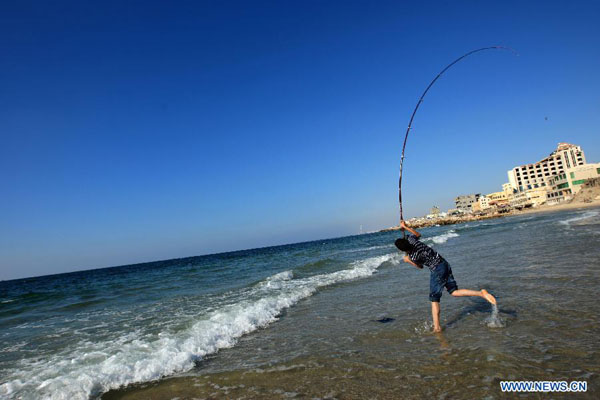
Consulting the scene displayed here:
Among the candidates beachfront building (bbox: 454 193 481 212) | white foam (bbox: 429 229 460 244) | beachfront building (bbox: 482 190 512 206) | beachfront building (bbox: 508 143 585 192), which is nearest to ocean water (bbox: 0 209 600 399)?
white foam (bbox: 429 229 460 244)

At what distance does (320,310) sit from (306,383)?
4153mm

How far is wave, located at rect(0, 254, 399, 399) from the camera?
471 centimetres

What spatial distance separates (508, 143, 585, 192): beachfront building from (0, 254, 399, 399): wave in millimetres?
98723

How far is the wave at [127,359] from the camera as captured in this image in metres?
4.71

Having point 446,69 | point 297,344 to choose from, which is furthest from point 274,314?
point 446,69

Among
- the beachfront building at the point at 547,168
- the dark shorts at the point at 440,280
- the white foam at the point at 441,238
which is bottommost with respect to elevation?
the white foam at the point at 441,238

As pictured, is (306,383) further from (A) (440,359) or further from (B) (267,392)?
(A) (440,359)

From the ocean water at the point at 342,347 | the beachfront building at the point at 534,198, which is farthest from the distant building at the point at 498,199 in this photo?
the ocean water at the point at 342,347

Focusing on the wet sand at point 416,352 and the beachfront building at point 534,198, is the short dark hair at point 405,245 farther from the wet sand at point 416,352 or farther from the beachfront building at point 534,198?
the beachfront building at point 534,198

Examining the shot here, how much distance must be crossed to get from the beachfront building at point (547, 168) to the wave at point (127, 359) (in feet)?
324

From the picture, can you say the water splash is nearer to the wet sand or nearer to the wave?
the wet sand

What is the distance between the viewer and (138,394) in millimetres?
4359

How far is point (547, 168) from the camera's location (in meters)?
94.6

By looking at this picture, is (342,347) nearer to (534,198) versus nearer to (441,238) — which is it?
(441,238)
